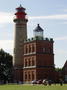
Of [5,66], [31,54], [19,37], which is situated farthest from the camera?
[5,66]

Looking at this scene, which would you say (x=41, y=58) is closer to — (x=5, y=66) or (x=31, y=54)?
(x=31, y=54)

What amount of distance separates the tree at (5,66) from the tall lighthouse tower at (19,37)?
5.89 meters

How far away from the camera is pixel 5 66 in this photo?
8794 cm

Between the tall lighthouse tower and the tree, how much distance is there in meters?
5.89

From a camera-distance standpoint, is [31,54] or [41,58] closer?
[41,58]

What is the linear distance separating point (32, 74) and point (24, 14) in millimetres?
13529

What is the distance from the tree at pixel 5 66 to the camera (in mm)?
85875

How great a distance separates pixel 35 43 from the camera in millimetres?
72812

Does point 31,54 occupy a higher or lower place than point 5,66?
higher

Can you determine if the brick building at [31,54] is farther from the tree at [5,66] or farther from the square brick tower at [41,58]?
the tree at [5,66]

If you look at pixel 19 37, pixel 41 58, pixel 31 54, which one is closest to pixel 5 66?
pixel 19 37

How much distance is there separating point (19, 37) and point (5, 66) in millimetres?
11622

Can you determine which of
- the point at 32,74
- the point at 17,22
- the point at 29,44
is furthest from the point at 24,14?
the point at 32,74

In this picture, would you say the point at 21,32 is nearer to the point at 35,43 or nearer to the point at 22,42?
the point at 22,42
